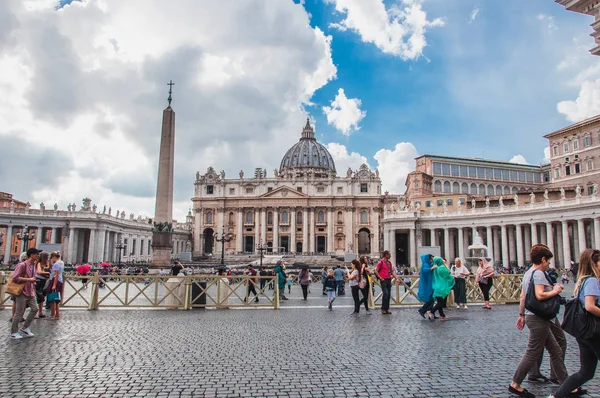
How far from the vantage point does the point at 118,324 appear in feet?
32.8

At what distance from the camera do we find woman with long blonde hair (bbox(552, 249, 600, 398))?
14.2 feet

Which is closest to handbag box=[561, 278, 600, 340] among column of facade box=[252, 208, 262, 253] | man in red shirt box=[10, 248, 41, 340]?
man in red shirt box=[10, 248, 41, 340]

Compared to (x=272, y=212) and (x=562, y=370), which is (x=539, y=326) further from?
(x=272, y=212)

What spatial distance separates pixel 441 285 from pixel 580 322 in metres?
6.66

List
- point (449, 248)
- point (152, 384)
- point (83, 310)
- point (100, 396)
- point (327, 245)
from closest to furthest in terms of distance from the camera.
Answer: point (100, 396), point (152, 384), point (83, 310), point (449, 248), point (327, 245)

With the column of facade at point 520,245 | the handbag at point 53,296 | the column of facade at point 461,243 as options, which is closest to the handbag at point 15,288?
the handbag at point 53,296

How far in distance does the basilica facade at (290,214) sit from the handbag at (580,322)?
73.9 metres

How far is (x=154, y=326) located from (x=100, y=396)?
5043mm

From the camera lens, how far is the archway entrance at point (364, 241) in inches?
3221

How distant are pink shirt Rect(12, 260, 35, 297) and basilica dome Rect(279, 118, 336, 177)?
92.0 m

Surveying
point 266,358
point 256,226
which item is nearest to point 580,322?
point 266,358

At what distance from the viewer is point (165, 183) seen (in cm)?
2162

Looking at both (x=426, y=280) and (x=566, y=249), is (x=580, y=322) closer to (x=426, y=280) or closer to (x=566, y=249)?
(x=426, y=280)

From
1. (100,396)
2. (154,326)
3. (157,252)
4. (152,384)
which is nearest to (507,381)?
(152,384)
